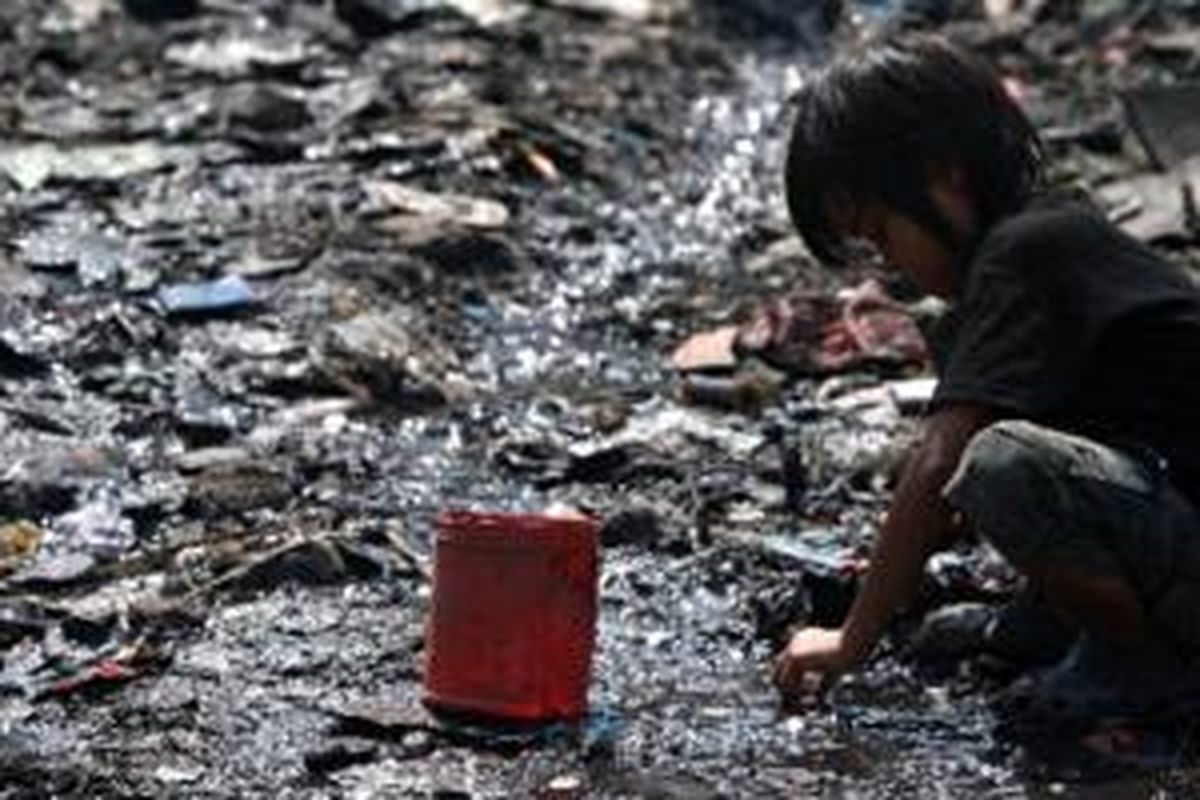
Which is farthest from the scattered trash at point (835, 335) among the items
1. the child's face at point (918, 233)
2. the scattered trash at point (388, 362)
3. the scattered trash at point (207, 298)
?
the child's face at point (918, 233)

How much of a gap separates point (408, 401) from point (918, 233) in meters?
2.51

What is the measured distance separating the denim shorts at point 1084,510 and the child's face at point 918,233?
0.30 meters

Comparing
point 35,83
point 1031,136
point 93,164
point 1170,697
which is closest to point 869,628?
point 1170,697

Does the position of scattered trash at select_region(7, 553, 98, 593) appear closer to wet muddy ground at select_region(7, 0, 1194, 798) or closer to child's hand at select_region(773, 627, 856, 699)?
wet muddy ground at select_region(7, 0, 1194, 798)

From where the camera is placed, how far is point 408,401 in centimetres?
597

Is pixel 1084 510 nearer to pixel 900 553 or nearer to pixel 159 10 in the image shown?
pixel 900 553

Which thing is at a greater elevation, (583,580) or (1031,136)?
(1031,136)

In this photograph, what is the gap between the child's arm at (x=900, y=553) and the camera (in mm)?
3516

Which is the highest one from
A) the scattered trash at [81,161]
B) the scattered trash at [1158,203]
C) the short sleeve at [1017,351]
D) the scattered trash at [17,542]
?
the short sleeve at [1017,351]

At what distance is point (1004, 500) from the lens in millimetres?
3506

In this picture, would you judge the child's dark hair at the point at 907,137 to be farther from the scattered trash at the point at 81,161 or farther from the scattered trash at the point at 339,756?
the scattered trash at the point at 81,161

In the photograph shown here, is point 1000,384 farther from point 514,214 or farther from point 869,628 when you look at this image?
point 514,214

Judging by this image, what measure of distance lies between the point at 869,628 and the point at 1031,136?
824 millimetres

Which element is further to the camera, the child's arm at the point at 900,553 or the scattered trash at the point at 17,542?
the scattered trash at the point at 17,542
